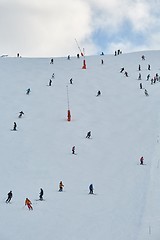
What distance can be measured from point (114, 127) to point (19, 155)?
8.48 meters

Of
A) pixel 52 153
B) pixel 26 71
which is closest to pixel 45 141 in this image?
pixel 52 153

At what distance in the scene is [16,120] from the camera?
3916cm

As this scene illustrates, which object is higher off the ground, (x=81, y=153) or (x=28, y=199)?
(x=81, y=153)

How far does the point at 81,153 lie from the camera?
3309cm

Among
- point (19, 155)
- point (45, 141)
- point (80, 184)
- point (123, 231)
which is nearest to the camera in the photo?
point (123, 231)

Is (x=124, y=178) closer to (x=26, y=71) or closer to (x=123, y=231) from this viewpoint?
(x=123, y=231)

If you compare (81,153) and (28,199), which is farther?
(81,153)

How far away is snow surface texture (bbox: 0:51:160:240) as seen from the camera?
22484mm

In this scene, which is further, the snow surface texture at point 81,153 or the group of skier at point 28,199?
the group of skier at point 28,199

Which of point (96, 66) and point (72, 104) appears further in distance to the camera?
point (96, 66)

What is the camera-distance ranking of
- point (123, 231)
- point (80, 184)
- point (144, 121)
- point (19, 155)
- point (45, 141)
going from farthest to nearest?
point (144, 121) < point (45, 141) < point (19, 155) < point (80, 184) < point (123, 231)

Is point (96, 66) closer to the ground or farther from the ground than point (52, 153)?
farther from the ground

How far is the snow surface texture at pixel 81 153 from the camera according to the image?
22.5 m

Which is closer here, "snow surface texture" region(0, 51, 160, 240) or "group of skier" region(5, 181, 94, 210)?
"snow surface texture" region(0, 51, 160, 240)
